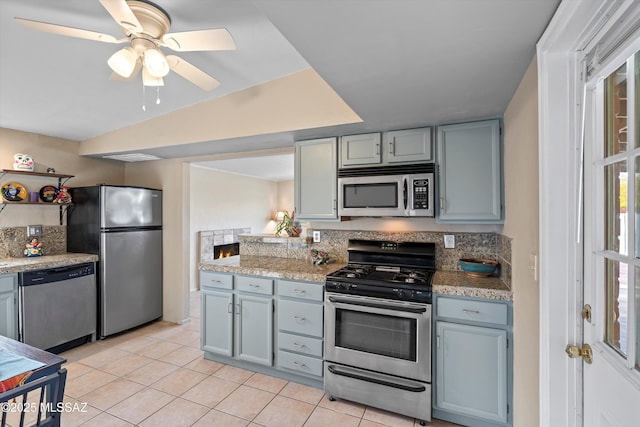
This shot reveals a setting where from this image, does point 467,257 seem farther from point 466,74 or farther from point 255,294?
point 255,294

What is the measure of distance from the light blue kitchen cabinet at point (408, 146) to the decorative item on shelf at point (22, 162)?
3609 millimetres

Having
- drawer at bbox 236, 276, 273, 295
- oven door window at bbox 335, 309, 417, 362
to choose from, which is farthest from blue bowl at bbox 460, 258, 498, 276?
→ drawer at bbox 236, 276, 273, 295

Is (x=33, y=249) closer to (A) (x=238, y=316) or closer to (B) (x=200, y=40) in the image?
(A) (x=238, y=316)

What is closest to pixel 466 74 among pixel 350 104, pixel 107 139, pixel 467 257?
pixel 350 104

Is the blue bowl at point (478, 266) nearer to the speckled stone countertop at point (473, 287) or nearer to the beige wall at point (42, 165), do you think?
the speckled stone countertop at point (473, 287)

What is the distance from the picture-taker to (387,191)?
8.34 feet

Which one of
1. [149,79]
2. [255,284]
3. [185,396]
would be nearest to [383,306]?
[255,284]

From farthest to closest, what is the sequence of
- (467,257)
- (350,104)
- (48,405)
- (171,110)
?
(171,110), (467,257), (350,104), (48,405)

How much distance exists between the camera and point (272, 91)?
259 centimetres

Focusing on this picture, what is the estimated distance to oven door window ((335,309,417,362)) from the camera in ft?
6.98

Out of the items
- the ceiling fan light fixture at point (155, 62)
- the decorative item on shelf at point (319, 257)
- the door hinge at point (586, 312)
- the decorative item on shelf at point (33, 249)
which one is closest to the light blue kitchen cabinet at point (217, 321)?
the decorative item on shelf at point (319, 257)

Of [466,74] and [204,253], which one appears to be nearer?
[466,74]

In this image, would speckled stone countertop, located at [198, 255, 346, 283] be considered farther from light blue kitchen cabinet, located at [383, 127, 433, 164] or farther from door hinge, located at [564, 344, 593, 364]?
door hinge, located at [564, 344, 593, 364]

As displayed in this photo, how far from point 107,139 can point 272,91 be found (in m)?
2.26
